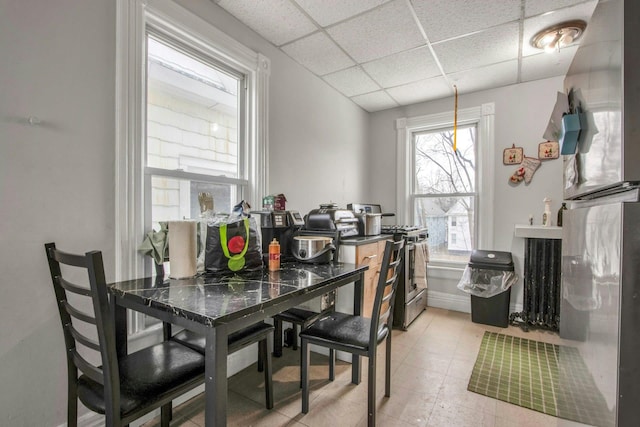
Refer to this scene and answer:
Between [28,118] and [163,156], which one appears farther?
[163,156]

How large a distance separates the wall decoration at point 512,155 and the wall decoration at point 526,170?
6cm

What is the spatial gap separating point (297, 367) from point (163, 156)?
1.81 metres

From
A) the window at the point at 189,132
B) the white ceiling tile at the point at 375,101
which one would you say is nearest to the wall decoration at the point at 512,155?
the white ceiling tile at the point at 375,101

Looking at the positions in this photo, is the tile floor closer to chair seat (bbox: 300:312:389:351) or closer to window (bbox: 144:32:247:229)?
chair seat (bbox: 300:312:389:351)

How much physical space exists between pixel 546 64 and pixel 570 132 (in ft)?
8.96

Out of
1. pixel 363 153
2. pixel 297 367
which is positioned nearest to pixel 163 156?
pixel 297 367

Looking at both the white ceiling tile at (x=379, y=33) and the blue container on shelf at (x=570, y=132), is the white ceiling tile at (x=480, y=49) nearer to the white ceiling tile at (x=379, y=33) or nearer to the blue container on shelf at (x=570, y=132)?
the white ceiling tile at (x=379, y=33)

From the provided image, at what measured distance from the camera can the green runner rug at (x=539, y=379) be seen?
78cm

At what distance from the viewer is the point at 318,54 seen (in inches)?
106

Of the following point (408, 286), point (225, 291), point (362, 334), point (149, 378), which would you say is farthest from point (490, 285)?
point (149, 378)

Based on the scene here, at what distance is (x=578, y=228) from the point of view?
90 centimetres

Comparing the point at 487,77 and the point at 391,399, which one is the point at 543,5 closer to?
the point at 487,77

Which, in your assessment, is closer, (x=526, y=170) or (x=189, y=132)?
(x=189, y=132)

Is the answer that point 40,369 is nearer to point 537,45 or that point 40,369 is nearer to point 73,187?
point 73,187
